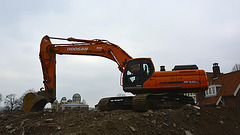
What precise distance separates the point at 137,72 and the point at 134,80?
402 millimetres

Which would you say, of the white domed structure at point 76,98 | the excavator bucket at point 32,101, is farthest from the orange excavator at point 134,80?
the white domed structure at point 76,98

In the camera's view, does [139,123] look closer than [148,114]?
Yes

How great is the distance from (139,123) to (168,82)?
2.99 metres

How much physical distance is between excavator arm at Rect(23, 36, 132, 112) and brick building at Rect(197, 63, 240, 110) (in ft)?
58.9

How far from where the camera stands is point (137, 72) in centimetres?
925

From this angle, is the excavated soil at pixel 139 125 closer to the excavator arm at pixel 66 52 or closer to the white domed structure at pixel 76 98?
the excavator arm at pixel 66 52

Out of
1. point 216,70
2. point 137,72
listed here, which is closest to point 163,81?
point 137,72

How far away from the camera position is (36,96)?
382 inches

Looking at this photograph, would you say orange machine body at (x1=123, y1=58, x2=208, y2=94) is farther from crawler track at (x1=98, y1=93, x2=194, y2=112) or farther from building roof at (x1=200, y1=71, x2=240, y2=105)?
building roof at (x1=200, y1=71, x2=240, y2=105)

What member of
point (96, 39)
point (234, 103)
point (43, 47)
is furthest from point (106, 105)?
point (234, 103)

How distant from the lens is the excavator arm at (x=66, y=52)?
10.6 m

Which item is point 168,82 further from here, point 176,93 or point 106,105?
point 106,105

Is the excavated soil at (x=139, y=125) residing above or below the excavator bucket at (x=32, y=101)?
below

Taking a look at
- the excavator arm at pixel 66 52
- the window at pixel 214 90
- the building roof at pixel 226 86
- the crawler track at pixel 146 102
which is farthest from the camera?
the window at pixel 214 90
